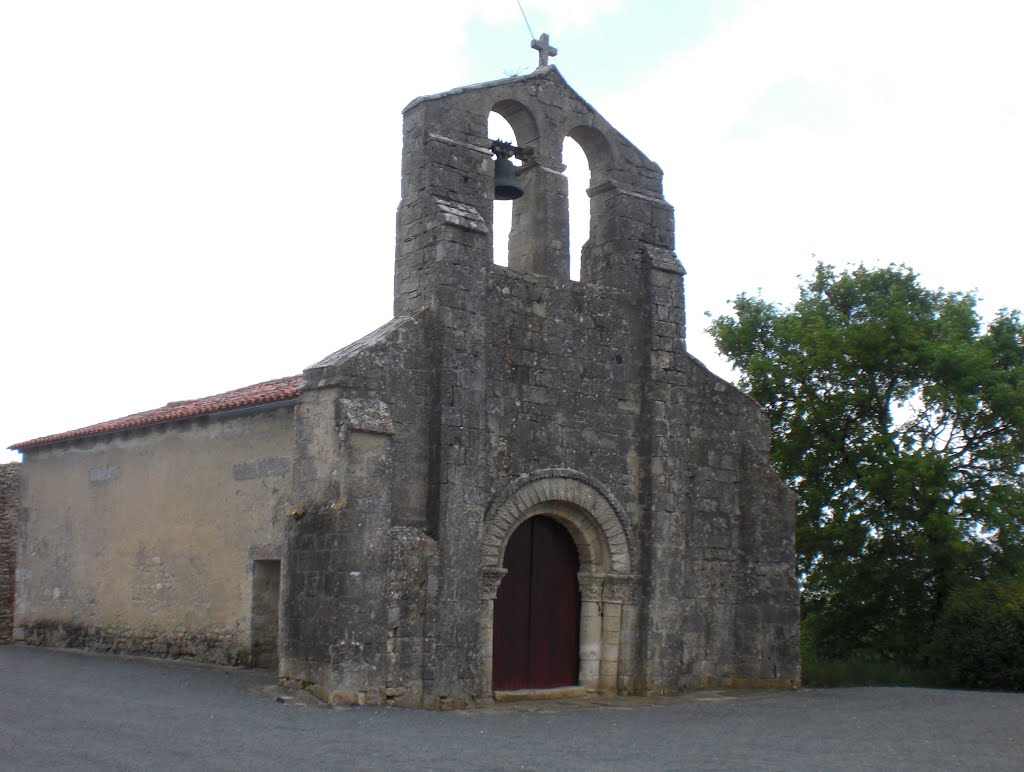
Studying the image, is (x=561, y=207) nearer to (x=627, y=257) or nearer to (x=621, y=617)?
(x=627, y=257)

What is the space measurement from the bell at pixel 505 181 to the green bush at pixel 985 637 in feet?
27.2

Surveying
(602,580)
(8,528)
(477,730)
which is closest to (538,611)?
(602,580)

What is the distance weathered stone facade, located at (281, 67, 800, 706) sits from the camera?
34.7ft

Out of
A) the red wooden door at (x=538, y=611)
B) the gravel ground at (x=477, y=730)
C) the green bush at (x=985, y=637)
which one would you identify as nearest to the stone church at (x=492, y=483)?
the red wooden door at (x=538, y=611)

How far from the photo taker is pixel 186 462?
14.8m

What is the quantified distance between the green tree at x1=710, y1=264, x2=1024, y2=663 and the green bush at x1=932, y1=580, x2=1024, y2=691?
6.49 feet

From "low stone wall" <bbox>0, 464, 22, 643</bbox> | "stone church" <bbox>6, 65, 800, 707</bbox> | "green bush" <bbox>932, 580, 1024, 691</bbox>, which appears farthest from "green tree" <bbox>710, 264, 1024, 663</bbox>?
"low stone wall" <bbox>0, 464, 22, 643</bbox>

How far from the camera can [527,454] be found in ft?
39.2

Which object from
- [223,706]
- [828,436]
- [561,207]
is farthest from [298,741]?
[828,436]

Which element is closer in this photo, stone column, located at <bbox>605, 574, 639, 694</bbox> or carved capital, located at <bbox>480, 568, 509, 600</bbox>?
carved capital, located at <bbox>480, 568, 509, 600</bbox>

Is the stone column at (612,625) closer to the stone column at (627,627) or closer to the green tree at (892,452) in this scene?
the stone column at (627,627)

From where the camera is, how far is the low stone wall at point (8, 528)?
18.1 meters

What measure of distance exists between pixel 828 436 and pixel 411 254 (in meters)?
10.0

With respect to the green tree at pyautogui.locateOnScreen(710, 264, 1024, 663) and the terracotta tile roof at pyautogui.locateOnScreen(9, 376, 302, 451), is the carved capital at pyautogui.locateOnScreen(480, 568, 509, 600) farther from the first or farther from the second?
the green tree at pyautogui.locateOnScreen(710, 264, 1024, 663)
